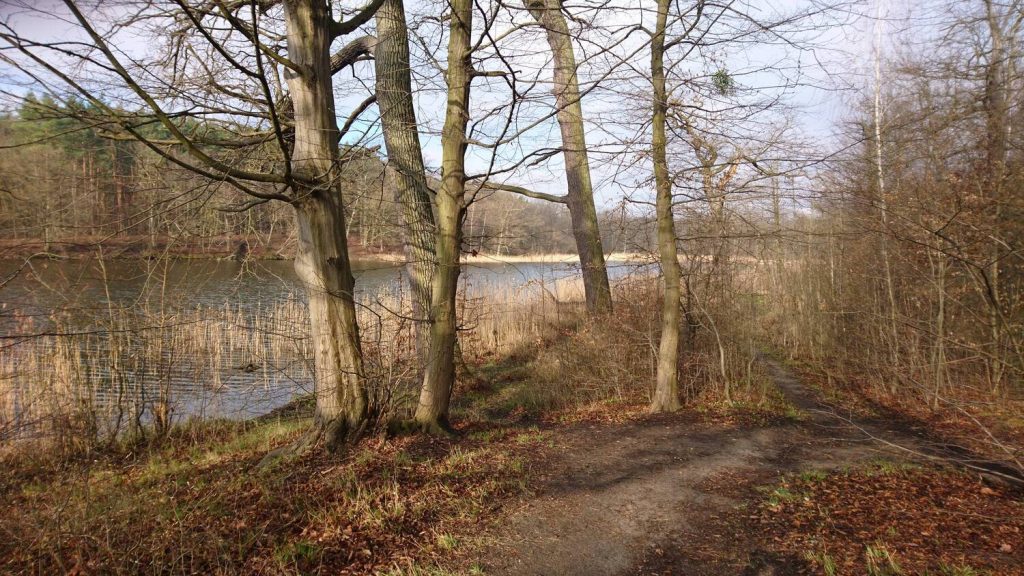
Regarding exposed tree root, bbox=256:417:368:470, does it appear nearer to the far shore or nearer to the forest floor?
the forest floor

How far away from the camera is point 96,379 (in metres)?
7.18

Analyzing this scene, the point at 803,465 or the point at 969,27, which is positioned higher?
the point at 969,27

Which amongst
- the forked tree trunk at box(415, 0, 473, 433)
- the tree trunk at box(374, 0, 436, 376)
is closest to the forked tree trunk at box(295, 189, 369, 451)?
the forked tree trunk at box(415, 0, 473, 433)

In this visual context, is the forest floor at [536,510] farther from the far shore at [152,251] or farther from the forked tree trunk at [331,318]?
the far shore at [152,251]

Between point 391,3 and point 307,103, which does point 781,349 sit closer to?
point 391,3

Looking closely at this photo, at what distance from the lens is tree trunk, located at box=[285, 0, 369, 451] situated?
4969 mm

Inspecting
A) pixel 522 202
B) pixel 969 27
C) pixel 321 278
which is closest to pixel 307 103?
pixel 321 278

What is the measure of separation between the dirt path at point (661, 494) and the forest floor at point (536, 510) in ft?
0.06

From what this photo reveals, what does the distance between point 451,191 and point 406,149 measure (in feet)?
9.85

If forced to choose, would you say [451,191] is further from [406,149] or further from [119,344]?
[119,344]

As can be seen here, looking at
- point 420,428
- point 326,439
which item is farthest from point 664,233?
point 326,439

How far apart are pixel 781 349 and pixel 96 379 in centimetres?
1359

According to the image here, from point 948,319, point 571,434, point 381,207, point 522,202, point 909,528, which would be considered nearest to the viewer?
point 909,528

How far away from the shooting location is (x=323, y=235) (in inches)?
197
